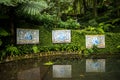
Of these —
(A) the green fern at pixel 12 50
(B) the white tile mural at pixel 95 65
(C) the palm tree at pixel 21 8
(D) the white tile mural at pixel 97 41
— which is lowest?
(B) the white tile mural at pixel 95 65

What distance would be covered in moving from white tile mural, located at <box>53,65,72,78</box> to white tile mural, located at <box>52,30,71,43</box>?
4.87 m

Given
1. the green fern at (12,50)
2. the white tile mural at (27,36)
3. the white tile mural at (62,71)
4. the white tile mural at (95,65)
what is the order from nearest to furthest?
the white tile mural at (62,71) → the white tile mural at (95,65) → the green fern at (12,50) → the white tile mural at (27,36)

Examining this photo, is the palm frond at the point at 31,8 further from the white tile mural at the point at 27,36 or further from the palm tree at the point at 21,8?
the white tile mural at the point at 27,36

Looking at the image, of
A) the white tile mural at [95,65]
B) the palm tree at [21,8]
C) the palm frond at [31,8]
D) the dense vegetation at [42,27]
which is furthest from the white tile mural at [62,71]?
the palm tree at [21,8]

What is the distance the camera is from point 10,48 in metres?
16.5

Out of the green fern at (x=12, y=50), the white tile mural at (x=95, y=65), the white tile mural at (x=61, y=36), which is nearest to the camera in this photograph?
the white tile mural at (x=95, y=65)

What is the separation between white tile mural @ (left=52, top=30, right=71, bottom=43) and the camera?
1908 centimetres

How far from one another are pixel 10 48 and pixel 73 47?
4.70m

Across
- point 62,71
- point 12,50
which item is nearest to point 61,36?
point 12,50

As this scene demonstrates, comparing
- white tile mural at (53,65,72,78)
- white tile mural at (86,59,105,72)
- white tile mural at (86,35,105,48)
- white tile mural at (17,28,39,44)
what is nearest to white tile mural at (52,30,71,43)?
white tile mural at (17,28,39,44)

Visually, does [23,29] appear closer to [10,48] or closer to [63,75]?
[10,48]

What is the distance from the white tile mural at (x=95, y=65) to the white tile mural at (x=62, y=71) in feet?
3.41

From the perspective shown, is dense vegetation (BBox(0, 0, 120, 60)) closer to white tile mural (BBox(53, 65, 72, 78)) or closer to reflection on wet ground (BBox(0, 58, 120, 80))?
reflection on wet ground (BBox(0, 58, 120, 80))

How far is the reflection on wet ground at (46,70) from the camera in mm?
11602
